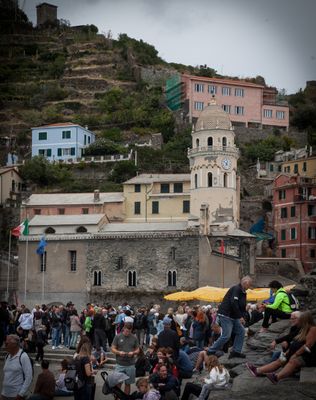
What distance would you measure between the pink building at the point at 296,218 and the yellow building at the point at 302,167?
6402mm

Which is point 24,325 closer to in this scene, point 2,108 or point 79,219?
point 79,219

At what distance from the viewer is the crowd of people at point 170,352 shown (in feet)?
53.5

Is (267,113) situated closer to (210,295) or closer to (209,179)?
(209,179)

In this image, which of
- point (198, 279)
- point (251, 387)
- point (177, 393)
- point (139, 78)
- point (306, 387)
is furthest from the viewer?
point (139, 78)

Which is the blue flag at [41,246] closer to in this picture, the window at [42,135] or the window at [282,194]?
the window at [282,194]

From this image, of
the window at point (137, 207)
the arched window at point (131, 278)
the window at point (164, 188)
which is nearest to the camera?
the arched window at point (131, 278)

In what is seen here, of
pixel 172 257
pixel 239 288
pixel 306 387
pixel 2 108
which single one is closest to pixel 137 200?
pixel 172 257

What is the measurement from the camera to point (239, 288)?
1952cm

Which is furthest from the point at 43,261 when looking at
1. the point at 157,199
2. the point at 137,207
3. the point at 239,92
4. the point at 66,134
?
the point at 239,92

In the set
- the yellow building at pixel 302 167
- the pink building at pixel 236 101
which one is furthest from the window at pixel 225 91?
the yellow building at pixel 302 167

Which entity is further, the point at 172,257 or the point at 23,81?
the point at 23,81

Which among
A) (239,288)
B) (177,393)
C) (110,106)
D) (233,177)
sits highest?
(110,106)

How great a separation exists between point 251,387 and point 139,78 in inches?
4039

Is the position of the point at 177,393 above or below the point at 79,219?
below
